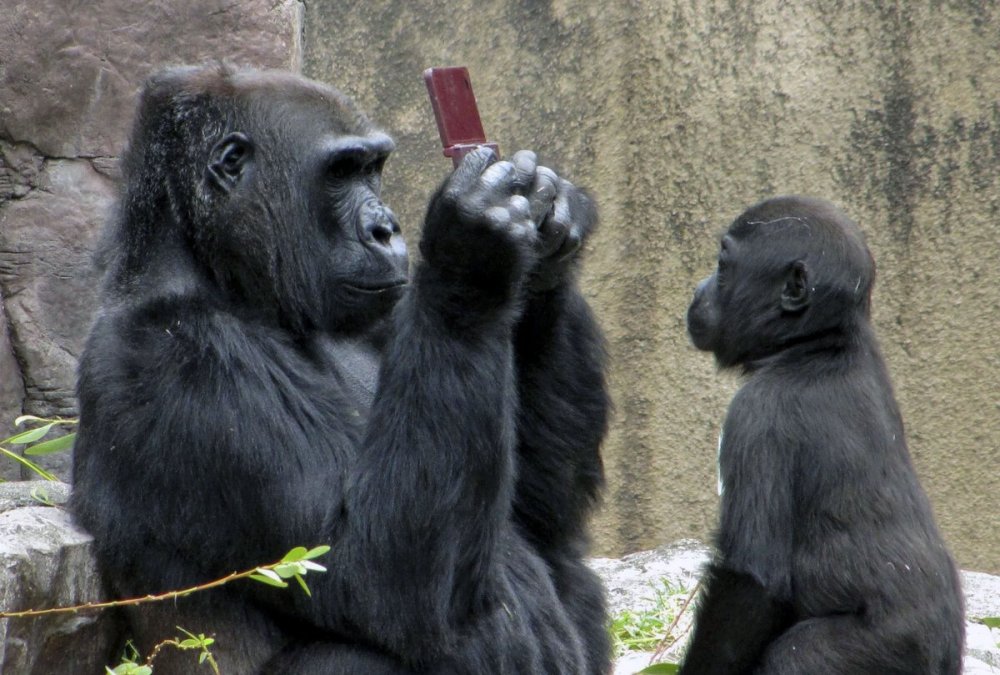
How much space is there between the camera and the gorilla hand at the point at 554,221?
290cm

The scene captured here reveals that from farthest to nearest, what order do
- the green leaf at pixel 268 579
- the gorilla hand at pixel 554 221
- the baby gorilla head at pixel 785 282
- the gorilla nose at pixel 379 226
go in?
the baby gorilla head at pixel 785 282 → the gorilla nose at pixel 379 226 → the gorilla hand at pixel 554 221 → the green leaf at pixel 268 579

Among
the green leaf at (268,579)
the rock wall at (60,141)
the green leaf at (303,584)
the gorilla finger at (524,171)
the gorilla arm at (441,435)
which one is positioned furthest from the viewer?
the rock wall at (60,141)

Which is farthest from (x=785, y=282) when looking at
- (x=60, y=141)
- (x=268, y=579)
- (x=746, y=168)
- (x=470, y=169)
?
(x=60, y=141)

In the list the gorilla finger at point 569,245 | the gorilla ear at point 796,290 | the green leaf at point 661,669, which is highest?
the gorilla finger at point 569,245

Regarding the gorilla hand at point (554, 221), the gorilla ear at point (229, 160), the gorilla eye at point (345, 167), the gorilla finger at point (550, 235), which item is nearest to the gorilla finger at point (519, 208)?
the gorilla hand at point (554, 221)

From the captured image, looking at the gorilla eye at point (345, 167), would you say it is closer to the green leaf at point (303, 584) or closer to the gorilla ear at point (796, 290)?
the green leaf at point (303, 584)

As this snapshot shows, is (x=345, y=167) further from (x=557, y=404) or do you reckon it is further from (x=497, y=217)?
(x=557, y=404)

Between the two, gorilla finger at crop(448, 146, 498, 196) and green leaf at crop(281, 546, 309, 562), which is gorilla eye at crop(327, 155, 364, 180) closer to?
gorilla finger at crop(448, 146, 498, 196)

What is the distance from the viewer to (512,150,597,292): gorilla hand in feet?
9.52

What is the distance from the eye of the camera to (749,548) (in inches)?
121

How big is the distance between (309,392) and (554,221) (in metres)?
0.65

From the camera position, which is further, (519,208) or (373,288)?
(373,288)

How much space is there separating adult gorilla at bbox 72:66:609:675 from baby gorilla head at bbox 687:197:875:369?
1.69 feet

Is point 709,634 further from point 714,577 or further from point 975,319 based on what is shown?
point 975,319
